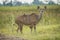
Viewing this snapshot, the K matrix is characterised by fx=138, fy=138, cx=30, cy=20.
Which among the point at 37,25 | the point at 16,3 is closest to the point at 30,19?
the point at 37,25

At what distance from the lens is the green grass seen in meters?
1.55

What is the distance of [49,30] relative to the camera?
5.13 ft

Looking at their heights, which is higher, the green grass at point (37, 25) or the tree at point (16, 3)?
the tree at point (16, 3)

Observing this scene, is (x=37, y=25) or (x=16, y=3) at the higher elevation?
(x=16, y=3)

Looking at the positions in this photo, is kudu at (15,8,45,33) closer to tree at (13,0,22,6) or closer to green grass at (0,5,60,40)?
green grass at (0,5,60,40)

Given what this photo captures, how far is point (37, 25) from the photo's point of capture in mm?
1566

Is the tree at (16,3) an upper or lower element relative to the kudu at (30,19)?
upper

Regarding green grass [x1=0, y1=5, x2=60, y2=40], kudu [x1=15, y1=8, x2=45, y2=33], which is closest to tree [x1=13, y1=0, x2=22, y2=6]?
green grass [x1=0, y1=5, x2=60, y2=40]

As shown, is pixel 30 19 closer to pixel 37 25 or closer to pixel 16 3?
pixel 37 25

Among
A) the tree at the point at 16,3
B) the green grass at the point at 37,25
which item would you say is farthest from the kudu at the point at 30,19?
the tree at the point at 16,3

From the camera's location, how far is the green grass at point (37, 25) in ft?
5.08

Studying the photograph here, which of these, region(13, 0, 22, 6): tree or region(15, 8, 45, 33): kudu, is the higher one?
region(13, 0, 22, 6): tree

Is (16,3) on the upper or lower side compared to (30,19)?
upper

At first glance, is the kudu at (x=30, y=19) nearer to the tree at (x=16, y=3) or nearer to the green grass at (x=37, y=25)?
the green grass at (x=37, y=25)
